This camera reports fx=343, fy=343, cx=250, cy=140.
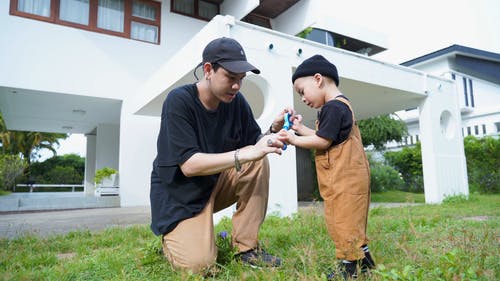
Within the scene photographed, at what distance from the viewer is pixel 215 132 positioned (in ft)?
8.16

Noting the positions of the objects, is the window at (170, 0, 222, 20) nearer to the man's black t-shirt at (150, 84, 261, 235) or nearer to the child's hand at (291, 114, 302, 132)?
the man's black t-shirt at (150, 84, 261, 235)

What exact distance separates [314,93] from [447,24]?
219cm

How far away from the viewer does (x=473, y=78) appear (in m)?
26.6

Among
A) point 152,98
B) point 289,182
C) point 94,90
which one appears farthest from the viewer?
point 94,90

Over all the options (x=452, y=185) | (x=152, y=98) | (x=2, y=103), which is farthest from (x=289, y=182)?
(x=2, y=103)

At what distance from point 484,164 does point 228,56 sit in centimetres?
1418

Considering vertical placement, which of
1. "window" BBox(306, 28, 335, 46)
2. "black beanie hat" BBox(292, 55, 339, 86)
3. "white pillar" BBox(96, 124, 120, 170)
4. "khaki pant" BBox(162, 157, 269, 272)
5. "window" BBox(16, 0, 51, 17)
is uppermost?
"window" BBox(306, 28, 335, 46)

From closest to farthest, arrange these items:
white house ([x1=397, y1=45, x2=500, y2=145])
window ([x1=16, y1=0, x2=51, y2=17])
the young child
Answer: the young child < window ([x1=16, y1=0, x2=51, y2=17]) < white house ([x1=397, y1=45, x2=500, y2=145])

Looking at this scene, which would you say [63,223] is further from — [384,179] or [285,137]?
[384,179]

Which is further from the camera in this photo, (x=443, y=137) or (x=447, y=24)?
(x=443, y=137)

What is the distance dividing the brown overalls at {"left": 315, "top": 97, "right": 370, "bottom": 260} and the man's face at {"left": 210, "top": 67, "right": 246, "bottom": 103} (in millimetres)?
680

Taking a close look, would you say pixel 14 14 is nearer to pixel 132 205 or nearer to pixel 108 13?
pixel 108 13

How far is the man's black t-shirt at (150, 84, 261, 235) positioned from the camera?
7.13 feet

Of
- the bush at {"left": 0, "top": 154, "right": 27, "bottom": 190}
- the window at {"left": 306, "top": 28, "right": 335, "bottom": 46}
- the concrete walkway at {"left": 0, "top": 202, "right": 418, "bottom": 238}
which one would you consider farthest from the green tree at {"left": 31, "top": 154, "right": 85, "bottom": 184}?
the concrete walkway at {"left": 0, "top": 202, "right": 418, "bottom": 238}
